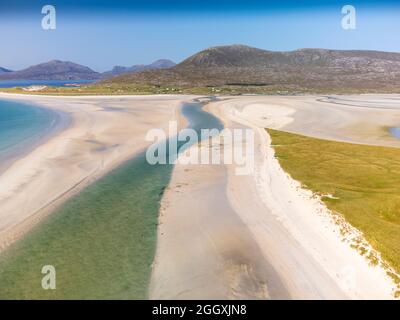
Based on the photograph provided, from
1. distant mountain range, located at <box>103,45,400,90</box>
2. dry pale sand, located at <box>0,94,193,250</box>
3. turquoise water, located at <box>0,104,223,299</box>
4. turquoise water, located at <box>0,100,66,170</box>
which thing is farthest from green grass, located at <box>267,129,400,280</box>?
distant mountain range, located at <box>103,45,400,90</box>

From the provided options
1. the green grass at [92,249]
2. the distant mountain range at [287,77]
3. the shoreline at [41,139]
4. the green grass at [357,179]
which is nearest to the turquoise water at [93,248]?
the green grass at [92,249]

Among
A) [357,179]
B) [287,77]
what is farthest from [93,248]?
[287,77]

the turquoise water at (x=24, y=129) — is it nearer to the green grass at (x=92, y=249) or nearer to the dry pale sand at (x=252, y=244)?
the green grass at (x=92, y=249)

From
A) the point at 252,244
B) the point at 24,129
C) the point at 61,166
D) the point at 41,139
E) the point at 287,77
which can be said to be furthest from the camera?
the point at 287,77

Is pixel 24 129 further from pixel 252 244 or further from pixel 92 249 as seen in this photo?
pixel 252 244

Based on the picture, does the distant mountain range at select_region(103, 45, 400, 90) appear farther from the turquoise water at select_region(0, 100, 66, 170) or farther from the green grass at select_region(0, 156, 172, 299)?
the green grass at select_region(0, 156, 172, 299)

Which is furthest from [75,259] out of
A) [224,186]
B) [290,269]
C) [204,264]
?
[224,186]
